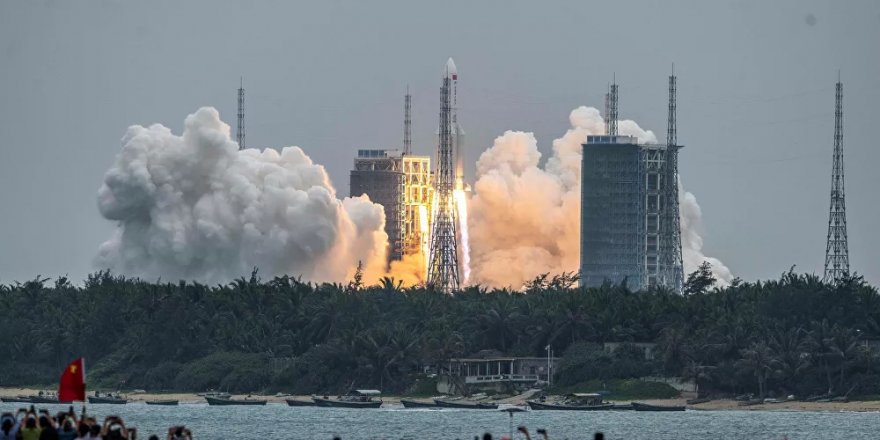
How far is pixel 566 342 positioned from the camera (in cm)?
17612

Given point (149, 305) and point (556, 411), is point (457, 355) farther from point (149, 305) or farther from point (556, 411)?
point (149, 305)

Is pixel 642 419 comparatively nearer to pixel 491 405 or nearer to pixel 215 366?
pixel 491 405

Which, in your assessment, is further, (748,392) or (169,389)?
(169,389)

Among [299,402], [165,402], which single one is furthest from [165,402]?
[299,402]

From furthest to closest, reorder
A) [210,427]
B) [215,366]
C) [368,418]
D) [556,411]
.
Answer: [215,366] < [556,411] < [368,418] < [210,427]

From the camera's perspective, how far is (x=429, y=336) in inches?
6939

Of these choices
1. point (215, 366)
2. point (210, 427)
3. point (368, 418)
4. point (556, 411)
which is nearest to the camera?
point (210, 427)

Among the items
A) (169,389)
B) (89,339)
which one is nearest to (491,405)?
(169,389)

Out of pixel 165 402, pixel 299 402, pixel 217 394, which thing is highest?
pixel 217 394

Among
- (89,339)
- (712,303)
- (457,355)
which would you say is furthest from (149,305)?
(712,303)

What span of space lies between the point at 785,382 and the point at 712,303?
1639 centimetres

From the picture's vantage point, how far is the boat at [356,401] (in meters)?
166

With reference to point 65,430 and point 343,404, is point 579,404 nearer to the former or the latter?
point 343,404

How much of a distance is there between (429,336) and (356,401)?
10318 millimetres
